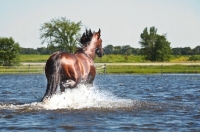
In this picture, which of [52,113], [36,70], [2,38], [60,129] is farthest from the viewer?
[2,38]

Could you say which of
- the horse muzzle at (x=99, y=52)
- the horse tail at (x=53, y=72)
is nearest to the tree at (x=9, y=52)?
the horse muzzle at (x=99, y=52)

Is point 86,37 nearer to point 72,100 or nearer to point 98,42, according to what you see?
point 98,42

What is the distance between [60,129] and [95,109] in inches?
124

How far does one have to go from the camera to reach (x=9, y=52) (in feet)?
174

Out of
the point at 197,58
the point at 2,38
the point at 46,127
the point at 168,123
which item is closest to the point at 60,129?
the point at 46,127

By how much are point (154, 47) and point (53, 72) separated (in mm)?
61998

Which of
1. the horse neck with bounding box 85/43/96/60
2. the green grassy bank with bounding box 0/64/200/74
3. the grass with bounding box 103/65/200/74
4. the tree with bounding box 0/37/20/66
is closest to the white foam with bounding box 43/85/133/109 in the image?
the horse neck with bounding box 85/43/96/60

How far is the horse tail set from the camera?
12289 millimetres

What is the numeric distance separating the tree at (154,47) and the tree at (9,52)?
25920 mm

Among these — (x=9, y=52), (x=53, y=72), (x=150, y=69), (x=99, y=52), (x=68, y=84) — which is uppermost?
(x=9, y=52)

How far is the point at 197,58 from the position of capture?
76.3 meters

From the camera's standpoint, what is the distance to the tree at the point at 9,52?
173ft

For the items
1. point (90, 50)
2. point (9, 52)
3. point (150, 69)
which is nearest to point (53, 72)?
point (90, 50)

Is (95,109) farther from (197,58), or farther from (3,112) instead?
(197,58)
